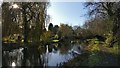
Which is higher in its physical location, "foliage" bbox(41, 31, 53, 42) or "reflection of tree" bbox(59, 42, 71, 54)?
"foliage" bbox(41, 31, 53, 42)

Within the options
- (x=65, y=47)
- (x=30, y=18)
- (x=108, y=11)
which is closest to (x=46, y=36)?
(x=30, y=18)

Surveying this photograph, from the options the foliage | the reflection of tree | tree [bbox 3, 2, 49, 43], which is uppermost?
tree [bbox 3, 2, 49, 43]

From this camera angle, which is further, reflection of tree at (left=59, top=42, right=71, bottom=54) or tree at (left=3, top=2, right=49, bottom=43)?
reflection of tree at (left=59, top=42, right=71, bottom=54)

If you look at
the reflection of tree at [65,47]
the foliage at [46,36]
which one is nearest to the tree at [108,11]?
the foliage at [46,36]

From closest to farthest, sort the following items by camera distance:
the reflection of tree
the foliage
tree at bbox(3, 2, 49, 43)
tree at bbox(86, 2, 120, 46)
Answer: tree at bbox(86, 2, 120, 46) → tree at bbox(3, 2, 49, 43) → the foliage → the reflection of tree

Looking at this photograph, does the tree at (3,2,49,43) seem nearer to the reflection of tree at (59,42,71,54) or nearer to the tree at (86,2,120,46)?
the tree at (86,2,120,46)

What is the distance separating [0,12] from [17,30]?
722 millimetres

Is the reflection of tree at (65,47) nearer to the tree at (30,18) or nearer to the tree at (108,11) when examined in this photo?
the tree at (30,18)

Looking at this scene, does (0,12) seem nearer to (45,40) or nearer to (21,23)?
(21,23)

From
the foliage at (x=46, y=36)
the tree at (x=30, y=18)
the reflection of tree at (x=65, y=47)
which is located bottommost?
the reflection of tree at (x=65, y=47)

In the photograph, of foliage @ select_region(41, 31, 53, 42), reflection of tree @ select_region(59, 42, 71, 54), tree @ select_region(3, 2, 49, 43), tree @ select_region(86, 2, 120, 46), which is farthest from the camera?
reflection of tree @ select_region(59, 42, 71, 54)

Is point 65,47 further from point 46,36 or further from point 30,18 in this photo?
point 30,18

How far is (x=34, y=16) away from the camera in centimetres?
681

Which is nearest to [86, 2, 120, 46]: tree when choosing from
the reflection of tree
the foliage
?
the foliage
